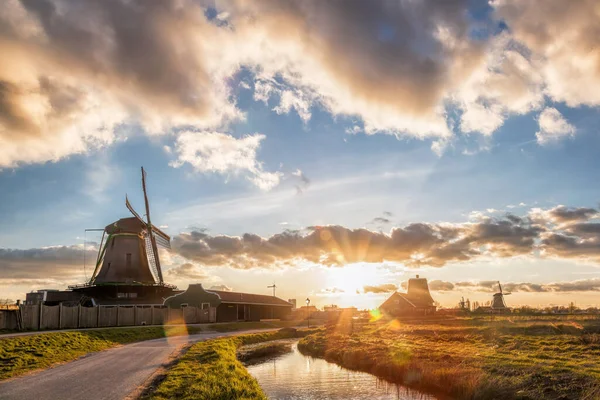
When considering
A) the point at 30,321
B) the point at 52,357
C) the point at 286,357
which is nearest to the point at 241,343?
the point at 286,357

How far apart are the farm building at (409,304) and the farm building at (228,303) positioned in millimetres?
26270

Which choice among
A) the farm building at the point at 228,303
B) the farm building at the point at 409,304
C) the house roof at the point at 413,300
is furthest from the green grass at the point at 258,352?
the house roof at the point at 413,300

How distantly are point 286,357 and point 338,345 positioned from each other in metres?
5.15

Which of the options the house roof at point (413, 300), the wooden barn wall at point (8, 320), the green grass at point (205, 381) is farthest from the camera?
the house roof at point (413, 300)

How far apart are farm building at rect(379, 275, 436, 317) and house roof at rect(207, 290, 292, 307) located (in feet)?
74.8

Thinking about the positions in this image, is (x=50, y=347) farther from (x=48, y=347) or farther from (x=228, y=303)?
(x=228, y=303)

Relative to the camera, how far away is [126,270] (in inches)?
2584

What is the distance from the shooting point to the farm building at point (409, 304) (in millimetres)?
100000

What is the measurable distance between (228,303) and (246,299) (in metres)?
5.32

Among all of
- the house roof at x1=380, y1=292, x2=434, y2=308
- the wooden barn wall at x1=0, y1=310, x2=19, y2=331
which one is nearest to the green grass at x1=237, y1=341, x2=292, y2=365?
the wooden barn wall at x1=0, y1=310, x2=19, y2=331

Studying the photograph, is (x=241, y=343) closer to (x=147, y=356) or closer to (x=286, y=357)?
(x=286, y=357)

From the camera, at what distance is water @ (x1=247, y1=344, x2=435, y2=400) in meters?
22.2

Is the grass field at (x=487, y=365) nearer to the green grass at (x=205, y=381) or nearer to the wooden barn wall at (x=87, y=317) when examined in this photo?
the green grass at (x=205, y=381)

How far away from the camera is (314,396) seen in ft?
72.7
